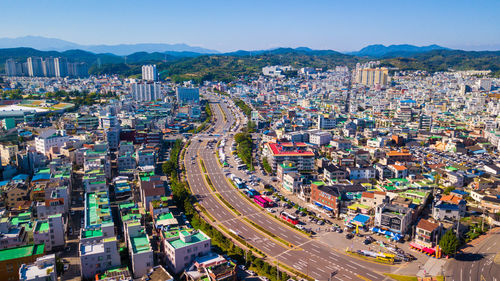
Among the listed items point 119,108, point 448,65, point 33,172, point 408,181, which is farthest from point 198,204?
point 448,65

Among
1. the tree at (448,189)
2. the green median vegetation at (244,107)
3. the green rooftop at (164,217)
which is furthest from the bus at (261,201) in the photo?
the green median vegetation at (244,107)

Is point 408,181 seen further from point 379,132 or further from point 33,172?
point 33,172

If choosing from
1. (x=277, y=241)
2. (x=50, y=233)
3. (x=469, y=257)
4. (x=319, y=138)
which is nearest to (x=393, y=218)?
(x=469, y=257)

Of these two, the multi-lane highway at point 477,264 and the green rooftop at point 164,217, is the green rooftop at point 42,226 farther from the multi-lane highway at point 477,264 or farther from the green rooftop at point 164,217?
the multi-lane highway at point 477,264

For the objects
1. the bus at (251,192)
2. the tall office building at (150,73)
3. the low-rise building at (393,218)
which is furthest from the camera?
the tall office building at (150,73)

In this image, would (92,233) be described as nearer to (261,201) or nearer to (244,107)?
(261,201)

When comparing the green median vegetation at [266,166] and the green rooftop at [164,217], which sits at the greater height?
the green rooftop at [164,217]
